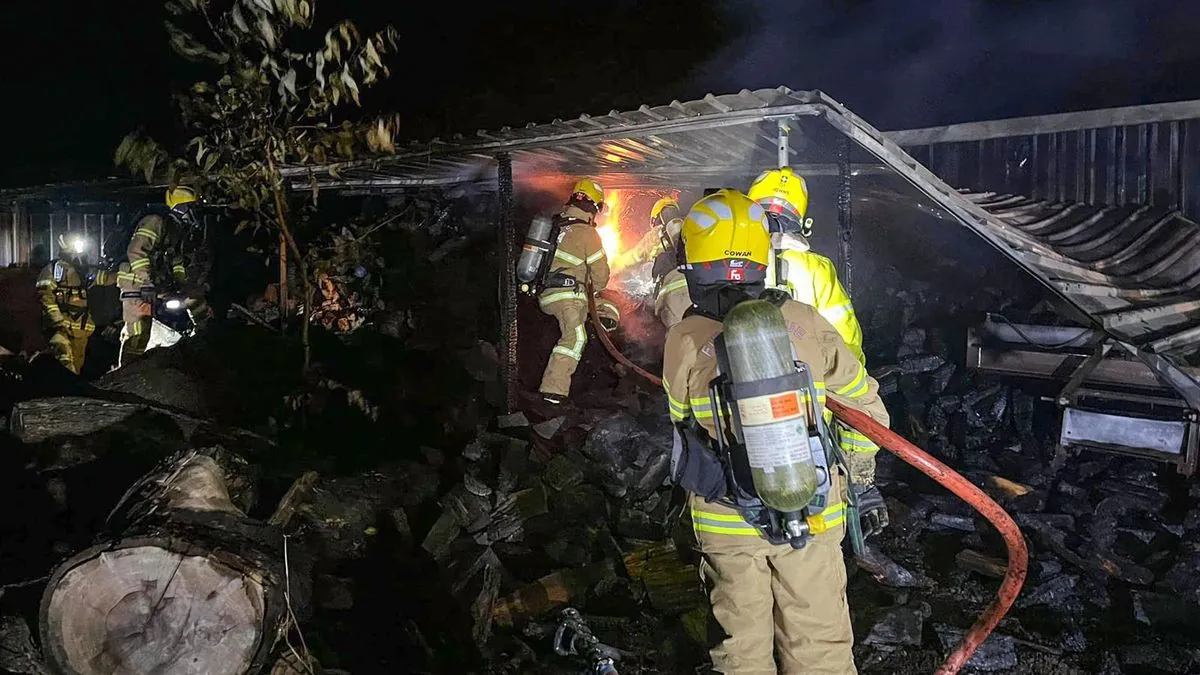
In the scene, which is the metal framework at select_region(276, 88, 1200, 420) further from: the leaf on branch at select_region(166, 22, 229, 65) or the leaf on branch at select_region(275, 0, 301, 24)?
the leaf on branch at select_region(275, 0, 301, 24)

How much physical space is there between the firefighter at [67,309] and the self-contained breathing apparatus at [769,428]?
33.3 feet

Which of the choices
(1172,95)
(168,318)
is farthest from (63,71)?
(1172,95)

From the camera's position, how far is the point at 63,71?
17391mm

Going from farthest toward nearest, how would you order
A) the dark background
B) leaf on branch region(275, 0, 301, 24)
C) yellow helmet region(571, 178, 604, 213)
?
the dark background < yellow helmet region(571, 178, 604, 213) < leaf on branch region(275, 0, 301, 24)

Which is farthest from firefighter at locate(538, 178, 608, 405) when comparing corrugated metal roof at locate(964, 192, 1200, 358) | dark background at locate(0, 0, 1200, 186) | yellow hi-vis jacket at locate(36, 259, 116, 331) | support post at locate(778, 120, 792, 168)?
yellow hi-vis jacket at locate(36, 259, 116, 331)

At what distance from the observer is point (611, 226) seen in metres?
9.99

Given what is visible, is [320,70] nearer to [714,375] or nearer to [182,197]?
[182,197]

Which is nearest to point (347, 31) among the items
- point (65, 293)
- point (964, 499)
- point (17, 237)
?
point (964, 499)

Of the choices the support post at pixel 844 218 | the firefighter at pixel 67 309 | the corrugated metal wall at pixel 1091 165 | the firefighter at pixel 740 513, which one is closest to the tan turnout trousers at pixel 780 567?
the firefighter at pixel 740 513

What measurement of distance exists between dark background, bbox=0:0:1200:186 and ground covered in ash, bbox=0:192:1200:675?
2.99 meters

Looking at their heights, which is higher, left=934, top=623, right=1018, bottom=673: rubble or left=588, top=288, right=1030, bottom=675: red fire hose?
left=588, top=288, right=1030, bottom=675: red fire hose

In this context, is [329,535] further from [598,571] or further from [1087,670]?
[1087,670]

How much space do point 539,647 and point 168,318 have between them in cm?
651

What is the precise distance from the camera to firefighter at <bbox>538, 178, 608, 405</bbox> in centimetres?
704
